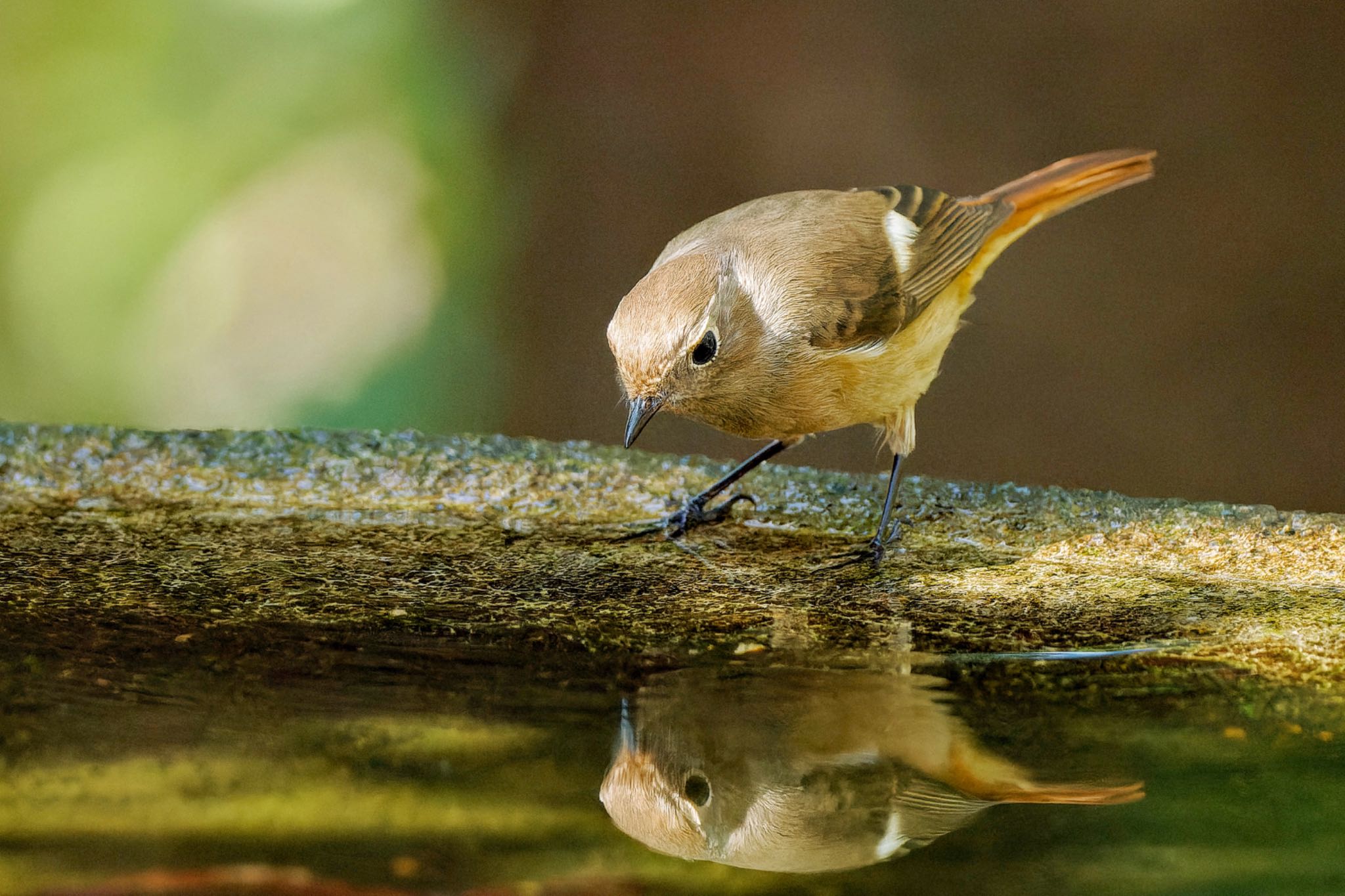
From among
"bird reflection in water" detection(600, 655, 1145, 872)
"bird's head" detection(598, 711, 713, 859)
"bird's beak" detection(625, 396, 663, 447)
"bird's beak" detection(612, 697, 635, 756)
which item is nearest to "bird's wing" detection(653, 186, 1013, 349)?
"bird's beak" detection(625, 396, 663, 447)

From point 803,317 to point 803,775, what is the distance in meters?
1.60

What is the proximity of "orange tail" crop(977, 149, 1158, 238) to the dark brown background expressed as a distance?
8.95 ft

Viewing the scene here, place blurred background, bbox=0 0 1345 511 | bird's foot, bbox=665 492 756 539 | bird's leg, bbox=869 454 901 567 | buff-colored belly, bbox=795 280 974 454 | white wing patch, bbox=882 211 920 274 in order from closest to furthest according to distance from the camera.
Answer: bird's leg, bbox=869 454 901 567 → bird's foot, bbox=665 492 756 539 → buff-colored belly, bbox=795 280 974 454 → white wing patch, bbox=882 211 920 274 → blurred background, bbox=0 0 1345 511

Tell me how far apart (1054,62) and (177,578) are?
18.0ft

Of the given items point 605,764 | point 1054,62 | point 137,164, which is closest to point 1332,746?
point 605,764

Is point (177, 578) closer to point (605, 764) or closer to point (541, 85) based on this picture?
point (605, 764)

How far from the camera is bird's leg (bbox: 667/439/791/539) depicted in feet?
9.83

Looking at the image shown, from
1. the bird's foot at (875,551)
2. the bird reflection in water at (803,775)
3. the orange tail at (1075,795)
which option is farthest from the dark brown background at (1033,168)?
the orange tail at (1075,795)

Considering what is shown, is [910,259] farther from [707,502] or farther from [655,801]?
[655,801]

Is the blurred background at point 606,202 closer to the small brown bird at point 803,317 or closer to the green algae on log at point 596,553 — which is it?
the green algae on log at point 596,553

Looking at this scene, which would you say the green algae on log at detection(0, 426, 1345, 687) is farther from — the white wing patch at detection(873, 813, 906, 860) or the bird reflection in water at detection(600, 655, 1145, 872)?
the white wing patch at detection(873, 813, 906, 860)

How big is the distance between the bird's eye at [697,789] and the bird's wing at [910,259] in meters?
1.60

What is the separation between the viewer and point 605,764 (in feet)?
5.08

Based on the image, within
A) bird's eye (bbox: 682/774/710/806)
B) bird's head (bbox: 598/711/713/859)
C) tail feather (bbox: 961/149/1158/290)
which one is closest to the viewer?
bird's head (bbox: 598/711/713/859)
